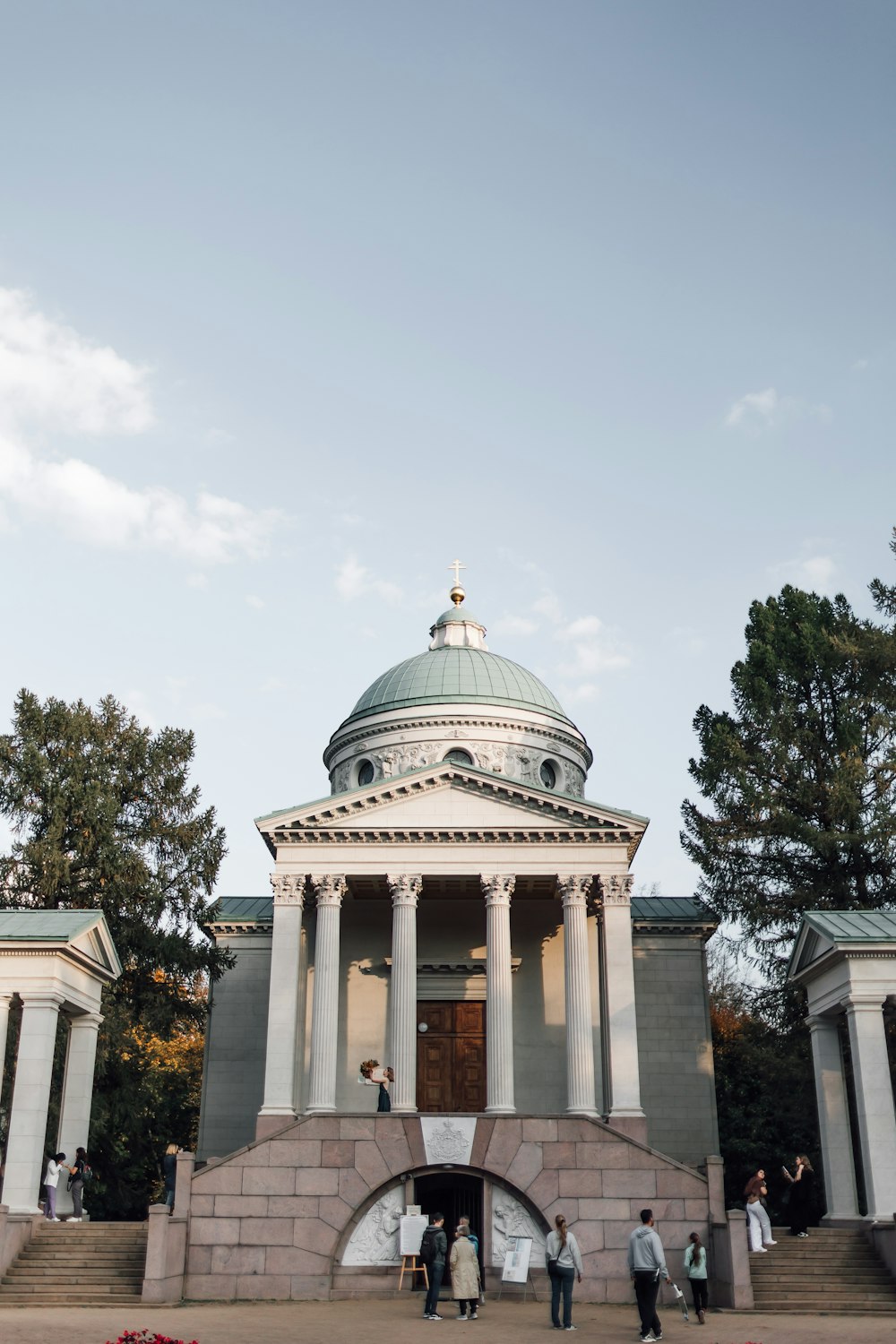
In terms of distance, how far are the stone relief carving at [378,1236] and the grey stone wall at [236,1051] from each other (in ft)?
40.4

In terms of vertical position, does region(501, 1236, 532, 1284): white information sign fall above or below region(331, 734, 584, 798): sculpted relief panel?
below

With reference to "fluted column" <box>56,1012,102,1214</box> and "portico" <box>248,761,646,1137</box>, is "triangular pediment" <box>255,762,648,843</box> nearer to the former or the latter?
"portico" <box>248,761,646,1137</box>

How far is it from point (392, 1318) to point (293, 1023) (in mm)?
11438

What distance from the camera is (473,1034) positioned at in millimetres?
35344

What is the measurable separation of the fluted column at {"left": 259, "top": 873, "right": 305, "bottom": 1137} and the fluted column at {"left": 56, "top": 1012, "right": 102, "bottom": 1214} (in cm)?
435

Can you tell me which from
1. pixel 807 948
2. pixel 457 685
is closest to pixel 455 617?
pixel 457 685

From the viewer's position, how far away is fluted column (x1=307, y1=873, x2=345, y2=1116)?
101 feet

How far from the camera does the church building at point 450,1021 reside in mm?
25000

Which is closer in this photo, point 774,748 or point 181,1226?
point 181,1226

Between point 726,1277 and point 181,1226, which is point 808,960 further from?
point 181,1226

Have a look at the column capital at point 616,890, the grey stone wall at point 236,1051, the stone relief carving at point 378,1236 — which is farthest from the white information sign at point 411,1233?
the grey stone wall at point 236,1051

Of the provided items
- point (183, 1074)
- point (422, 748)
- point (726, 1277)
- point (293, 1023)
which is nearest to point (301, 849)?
point (293, 1023)

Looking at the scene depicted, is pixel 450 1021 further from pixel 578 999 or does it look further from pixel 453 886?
pixel 578 999

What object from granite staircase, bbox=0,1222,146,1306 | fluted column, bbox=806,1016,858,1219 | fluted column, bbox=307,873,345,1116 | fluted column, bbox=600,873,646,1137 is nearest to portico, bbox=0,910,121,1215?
granite staircase, bbox=0,1222,146,1306
